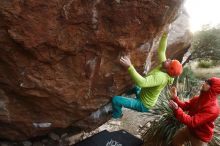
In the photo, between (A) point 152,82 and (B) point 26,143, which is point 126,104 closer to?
(A) point 152,82

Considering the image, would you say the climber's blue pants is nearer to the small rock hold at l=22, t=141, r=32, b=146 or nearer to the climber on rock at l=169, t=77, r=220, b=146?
the climber on rock at l=169, t=77, r=220, b=146

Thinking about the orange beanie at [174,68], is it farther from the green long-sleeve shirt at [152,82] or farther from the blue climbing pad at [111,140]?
the blue climbing pad at [111,140]

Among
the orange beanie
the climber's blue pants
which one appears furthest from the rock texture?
the orange beanie

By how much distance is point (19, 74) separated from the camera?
632cm

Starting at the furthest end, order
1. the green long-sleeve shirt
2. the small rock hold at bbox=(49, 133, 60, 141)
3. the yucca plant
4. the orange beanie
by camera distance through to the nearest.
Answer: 1. the yucca plant
2. the small rock hold at bbox=(49, 133, 60, 141)
3. the orange beanie
4. the green long-sleeve shirt

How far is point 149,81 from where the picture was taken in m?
6.54

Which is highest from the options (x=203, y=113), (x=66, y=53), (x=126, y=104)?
(x=66, y=53)

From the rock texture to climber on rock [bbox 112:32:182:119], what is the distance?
210mm

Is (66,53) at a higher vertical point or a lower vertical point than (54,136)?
higher

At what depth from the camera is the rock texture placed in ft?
19.0

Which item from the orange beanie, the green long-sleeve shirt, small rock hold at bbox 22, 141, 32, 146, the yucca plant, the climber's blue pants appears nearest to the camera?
the green long-sleeve shirt

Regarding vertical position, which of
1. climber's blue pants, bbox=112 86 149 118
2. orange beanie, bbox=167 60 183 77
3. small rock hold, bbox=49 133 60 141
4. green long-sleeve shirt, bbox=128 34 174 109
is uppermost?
orange beanie, bbox=167 60 183 77

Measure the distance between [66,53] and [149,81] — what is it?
4.73 ft

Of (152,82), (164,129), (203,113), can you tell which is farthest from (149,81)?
(164,129)
